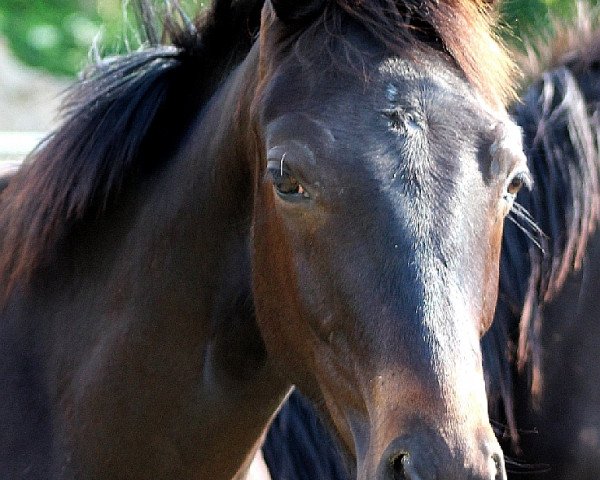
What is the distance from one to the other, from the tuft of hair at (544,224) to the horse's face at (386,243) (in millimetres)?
1116

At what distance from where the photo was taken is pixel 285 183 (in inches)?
79.2

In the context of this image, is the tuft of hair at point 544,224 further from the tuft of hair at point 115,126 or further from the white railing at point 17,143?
the white railing at point 17,143

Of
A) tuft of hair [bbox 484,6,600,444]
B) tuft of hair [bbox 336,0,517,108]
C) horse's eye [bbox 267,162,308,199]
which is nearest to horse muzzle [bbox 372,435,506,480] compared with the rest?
horse's eye [bbox 267,162,308,199]

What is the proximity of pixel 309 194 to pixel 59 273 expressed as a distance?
0.75 m

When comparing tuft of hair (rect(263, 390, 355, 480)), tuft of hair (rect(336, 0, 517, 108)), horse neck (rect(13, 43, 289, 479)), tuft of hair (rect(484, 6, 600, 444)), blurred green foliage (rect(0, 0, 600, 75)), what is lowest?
blurred green foliage (rect(0, 0, 600, 75))

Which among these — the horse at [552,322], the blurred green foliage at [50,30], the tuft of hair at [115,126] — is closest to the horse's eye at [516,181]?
the tuft of hair at [115,126]

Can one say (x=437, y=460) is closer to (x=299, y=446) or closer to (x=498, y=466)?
(x=498, y=466)

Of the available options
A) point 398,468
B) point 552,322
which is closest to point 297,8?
point 398,468

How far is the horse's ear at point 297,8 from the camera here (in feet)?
7.13

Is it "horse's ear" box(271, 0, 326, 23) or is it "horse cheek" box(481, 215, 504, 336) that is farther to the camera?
"horse's ear" box(271, 0, 326, 23)

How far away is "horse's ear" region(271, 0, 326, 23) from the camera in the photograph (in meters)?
2.17

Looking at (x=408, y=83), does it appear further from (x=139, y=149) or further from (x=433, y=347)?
(x=139, y=149)

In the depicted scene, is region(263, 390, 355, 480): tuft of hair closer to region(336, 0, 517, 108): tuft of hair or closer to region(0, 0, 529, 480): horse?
region(0, 0, 529, 480): horse

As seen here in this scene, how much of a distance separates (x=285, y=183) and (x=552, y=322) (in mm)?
1506
